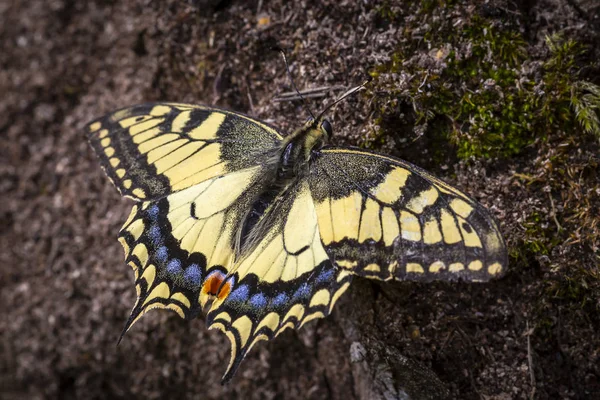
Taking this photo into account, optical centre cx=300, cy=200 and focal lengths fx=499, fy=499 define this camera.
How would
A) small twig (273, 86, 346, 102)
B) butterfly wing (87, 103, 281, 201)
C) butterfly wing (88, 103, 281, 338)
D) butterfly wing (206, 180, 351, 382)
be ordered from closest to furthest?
1. butterfly wing (206, 180, 351, 382)
2. butterfly wing (88, 103, 281, 338)
3. butterfly wing (87, 103, 281, 201)
4. small twig (273, 86, 346, 102)

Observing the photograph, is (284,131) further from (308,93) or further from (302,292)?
(302,292)

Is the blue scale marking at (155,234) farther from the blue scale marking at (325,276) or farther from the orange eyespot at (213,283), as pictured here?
the blue scale marking at (325,276)

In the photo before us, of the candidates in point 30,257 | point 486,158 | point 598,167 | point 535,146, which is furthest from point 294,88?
point 30,257

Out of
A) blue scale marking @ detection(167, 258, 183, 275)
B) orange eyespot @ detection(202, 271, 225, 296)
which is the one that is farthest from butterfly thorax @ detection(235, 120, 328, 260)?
blue scale marking @ detection(167, 258, 183, 275)

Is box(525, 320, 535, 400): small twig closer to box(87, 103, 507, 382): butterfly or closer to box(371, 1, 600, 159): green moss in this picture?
box(87, 103, 507, 382): butterfly

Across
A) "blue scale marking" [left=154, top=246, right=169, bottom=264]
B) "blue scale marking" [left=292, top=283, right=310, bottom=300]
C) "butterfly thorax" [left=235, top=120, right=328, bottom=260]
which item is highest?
"butterfly thorax" [left=235, top=120, right=328, bottom=260]

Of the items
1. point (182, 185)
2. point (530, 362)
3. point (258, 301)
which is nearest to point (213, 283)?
point (258, 301)

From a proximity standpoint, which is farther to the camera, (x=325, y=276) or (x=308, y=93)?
(x=308, y=93)
